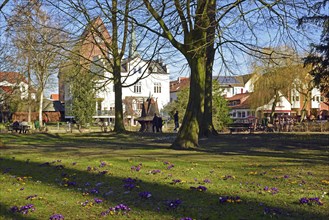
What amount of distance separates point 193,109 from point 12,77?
109 feet

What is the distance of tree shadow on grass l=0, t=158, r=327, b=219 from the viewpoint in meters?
5.88

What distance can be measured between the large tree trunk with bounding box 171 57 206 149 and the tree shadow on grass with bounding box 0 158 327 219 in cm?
671

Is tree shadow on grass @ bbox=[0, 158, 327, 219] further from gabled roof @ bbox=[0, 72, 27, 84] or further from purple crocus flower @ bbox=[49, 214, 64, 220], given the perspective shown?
gabled roof @ bbox=[0, 72, 27, 84]

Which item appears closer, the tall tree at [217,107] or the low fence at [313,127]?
the low fence at [313,127]

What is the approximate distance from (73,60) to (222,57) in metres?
13.7

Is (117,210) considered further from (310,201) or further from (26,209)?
(310,201)

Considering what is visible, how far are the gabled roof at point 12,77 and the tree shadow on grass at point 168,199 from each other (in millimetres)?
36034

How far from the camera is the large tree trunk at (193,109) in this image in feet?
54.3

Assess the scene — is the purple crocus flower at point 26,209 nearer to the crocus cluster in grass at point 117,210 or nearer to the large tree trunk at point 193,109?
the crocus cluster in grass at point 117,210

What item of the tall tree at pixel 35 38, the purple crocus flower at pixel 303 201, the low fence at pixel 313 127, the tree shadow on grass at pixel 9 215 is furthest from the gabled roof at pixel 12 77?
the purple crocus flower at pixel 303 201

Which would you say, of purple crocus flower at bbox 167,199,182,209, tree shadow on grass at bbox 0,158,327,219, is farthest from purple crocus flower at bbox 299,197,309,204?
purple crocus flower at bbox 167,199,182,209

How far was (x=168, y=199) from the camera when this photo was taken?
6.89 metres

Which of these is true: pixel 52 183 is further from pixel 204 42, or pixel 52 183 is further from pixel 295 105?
pixel 295 105

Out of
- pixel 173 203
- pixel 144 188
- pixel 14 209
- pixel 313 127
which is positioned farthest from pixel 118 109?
pixel 173 203
